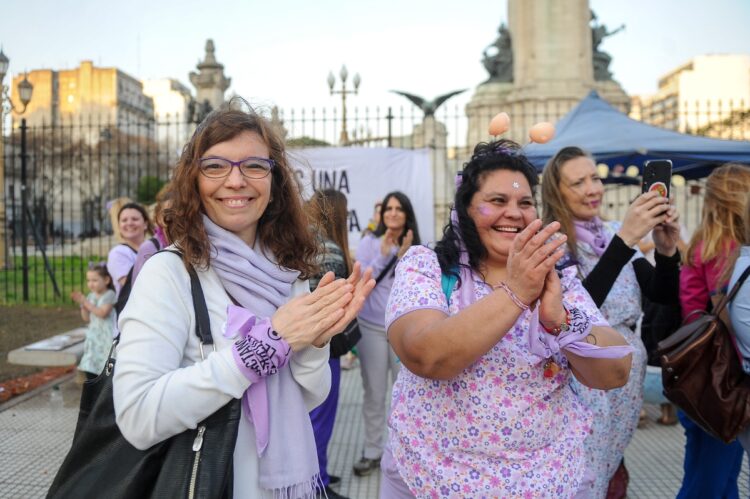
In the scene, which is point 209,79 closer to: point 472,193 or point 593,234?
point 593,234

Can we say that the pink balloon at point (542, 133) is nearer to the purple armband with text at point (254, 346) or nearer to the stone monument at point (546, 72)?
the purple armband with text at point (254, 346)

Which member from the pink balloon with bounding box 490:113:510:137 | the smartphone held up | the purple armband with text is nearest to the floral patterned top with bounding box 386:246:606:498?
the purple armband with text

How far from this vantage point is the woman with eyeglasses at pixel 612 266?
267cm

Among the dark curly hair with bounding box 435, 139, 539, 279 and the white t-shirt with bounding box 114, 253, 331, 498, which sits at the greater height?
the dark curly hair with bounding box 435, 139, 539, 279

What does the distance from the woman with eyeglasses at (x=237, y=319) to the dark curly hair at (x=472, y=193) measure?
0.48m

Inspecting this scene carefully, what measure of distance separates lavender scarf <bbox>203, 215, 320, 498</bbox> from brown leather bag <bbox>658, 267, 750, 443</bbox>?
197 centimetres

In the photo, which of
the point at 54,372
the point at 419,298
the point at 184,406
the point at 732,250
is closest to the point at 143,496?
the point at 184,406

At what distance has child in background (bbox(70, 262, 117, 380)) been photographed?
553cm

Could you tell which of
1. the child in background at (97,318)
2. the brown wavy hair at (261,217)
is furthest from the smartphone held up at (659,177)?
the child in background at (97,318)

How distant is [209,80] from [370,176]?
13506 mm

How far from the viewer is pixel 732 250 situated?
3.23 m

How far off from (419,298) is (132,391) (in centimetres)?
88

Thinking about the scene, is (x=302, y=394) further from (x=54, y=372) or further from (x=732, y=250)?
(x=54, y=372)

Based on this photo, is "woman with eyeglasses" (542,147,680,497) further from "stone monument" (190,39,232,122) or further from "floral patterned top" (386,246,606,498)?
"stone monument" (190,39,232,122)
